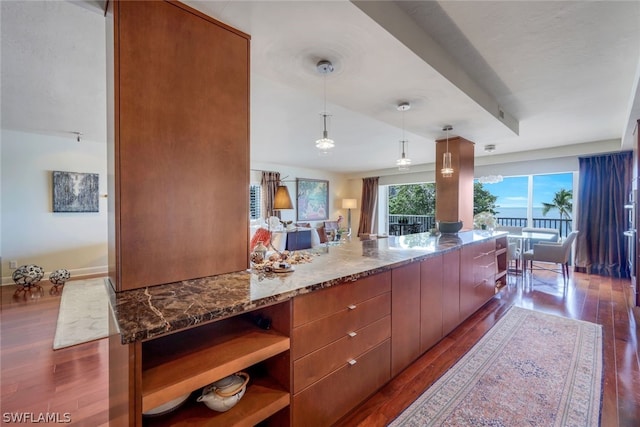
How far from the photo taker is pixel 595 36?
6.25ft

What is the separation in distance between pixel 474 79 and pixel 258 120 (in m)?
2.64

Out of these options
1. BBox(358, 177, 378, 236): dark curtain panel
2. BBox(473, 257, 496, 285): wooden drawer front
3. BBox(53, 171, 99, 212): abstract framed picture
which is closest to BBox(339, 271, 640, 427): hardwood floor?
BBox(473, 257, 496, 285): wooden drawer front

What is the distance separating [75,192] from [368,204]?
7.38 meters

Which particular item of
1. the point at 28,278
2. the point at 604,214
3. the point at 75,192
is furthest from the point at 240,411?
the point at 604,214

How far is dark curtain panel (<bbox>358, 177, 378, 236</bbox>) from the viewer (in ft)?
29.3

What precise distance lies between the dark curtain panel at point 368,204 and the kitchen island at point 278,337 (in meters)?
6.84

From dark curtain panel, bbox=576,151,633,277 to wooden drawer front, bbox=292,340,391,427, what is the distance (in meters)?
5.73

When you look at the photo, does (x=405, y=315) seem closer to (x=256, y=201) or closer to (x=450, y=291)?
(x=450, y=291)

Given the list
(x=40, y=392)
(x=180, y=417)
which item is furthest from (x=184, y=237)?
(x=40, y=392)

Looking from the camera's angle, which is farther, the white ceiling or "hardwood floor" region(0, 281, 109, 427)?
"hardwood floor" region(0, 281, 109, 427)

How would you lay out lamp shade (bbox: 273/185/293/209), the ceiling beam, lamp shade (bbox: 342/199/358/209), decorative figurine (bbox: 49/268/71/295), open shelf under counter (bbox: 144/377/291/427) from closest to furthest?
1. open shelf under counter (bbox: 144/377/291/427)
2. the ceiling beam
3. decorative figurine (bbox: 49/268/71/295)
4. lamp shade (bbox: 273/185/293/209)
5. lamp shade (bbox: 342/199/358/209)

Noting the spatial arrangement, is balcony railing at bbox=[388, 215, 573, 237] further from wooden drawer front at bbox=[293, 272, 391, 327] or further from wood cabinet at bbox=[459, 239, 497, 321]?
wooden drawer front at bbox=[293, 272, 391, 327]

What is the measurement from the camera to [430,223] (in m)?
8.74

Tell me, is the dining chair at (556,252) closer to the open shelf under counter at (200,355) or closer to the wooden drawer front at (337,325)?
the wooden drawer front at (337,325)
